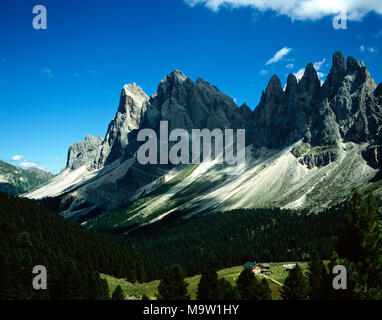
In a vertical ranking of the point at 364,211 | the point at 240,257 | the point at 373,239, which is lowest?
the point at 240,257

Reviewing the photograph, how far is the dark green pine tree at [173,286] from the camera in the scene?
147ft

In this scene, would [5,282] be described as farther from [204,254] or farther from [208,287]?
[204,254]

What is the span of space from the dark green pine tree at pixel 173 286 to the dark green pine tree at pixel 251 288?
7.79m

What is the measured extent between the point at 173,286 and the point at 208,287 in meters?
4.71

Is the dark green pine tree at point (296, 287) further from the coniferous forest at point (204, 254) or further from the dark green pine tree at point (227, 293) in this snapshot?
the dark green pine tree at point (227, 293)

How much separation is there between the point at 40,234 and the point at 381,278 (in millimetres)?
76007

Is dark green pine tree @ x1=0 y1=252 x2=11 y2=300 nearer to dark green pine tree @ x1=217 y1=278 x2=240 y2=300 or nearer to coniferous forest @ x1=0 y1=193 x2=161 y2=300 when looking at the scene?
coniferous forest @ x1=0 y1=193 x2=161 y2=300

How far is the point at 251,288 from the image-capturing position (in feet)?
153

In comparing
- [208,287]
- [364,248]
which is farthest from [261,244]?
[364,248]

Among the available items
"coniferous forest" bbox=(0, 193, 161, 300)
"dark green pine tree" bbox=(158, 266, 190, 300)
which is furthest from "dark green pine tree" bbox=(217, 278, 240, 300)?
"coniferous forest" bbox=(0, 193, 161, 300)

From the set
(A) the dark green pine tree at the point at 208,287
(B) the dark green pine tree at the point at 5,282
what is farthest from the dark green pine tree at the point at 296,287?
(B) the dark green pine tree at the point at 5,282
